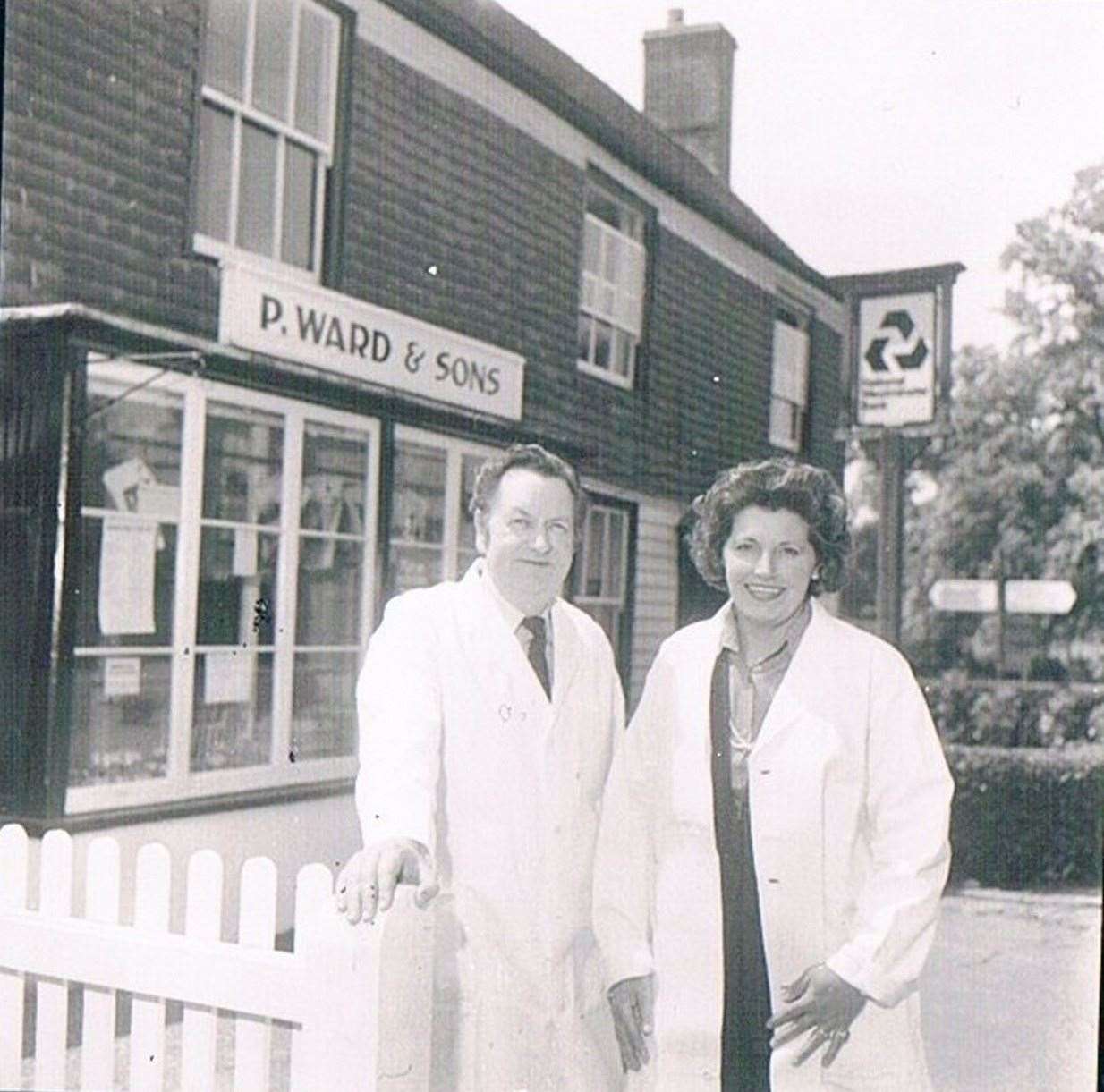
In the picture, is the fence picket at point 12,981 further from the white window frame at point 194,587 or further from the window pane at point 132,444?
the window pane at point 132,444

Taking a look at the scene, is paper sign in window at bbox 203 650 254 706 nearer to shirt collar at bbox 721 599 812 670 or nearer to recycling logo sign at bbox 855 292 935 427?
shirt collar at bbox 721 599 812 670

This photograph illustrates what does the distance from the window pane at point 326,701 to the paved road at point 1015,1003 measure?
48.1 inches

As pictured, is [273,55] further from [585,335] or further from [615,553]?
[615,553]

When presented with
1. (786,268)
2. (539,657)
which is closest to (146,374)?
(539,657)

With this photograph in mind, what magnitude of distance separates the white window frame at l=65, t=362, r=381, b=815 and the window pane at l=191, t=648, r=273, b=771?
0.06 feet

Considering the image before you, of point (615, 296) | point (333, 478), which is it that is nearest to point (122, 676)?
point (333, 478)

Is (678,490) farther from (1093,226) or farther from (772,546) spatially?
(1093,226)

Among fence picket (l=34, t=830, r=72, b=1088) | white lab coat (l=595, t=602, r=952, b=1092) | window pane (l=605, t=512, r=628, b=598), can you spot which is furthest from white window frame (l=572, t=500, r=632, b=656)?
fence picket (l=34, t=830, r=72, b=1088)

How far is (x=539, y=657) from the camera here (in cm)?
234

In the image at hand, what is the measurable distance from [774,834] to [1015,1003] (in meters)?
0.69

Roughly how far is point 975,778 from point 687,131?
4.70 ft

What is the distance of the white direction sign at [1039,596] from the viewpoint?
2457mm

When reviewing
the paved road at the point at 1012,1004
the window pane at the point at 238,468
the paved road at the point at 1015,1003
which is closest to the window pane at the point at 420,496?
the window pane at the point at 238,468

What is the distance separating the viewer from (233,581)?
276cm
